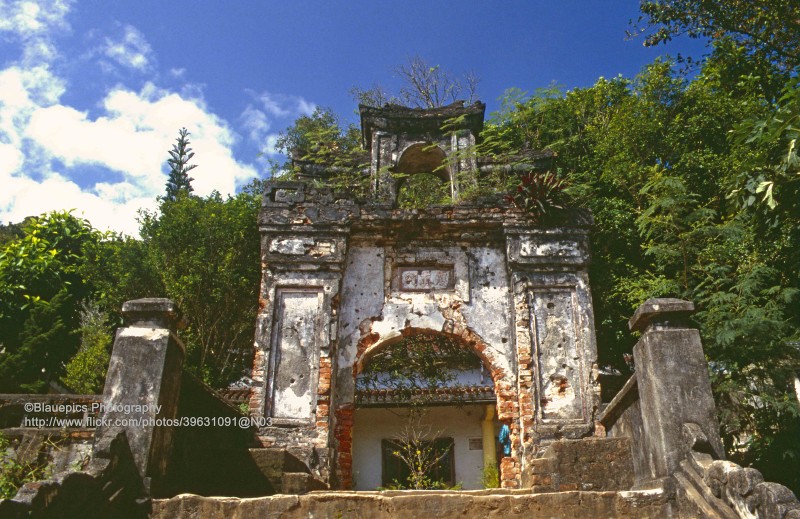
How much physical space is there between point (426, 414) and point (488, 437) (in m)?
1.67

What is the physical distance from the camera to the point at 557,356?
8.23 metres

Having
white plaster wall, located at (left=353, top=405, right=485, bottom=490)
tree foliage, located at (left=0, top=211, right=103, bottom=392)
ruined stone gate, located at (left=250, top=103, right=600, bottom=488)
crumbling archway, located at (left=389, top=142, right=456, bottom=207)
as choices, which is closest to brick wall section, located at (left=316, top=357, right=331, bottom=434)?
ruined stone gate, located at (left=250, top=103, right=600, bottom=488)

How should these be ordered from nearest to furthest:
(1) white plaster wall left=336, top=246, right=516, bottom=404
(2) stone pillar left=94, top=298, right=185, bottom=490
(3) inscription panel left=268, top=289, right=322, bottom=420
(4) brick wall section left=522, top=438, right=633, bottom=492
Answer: (2) stone pillar left=94, top=298, right=185, bottom=490 → (4) brick wall section left=522, top=438, right=633, bottom=492 → (3) inscription panel left=268, top=289, right=322, bottom=420 → (1) white plaster wall left=336, top=246, right=516, bottom=404

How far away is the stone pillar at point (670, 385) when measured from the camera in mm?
5457

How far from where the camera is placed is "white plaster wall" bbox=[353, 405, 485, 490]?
51.0ft

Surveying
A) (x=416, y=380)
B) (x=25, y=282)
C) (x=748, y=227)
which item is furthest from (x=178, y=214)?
(x=748, y=227)

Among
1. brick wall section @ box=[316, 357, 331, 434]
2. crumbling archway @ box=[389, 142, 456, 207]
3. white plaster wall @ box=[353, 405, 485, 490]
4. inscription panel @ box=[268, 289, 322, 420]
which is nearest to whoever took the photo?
brick wall section @ box=[316, 357, 331, 434]

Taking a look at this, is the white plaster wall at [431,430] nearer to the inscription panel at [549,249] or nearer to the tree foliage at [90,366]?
the tree foliage at [90,366]

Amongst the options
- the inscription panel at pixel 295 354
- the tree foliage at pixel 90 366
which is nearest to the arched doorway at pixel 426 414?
the tree foliage at pixel 90 366

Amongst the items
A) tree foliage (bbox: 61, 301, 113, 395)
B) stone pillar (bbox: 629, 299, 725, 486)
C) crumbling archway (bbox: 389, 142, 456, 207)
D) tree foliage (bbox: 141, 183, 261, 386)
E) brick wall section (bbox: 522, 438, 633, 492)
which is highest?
crumbling archway (bbox: 389, 142, 456, 207)

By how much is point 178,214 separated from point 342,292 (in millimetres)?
7397

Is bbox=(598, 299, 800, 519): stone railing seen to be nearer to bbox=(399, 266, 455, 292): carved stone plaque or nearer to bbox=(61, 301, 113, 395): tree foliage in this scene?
bbox=(399, 266, 455, 292): carved stone plaque

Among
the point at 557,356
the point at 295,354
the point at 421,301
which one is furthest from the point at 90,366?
the point at 557,356

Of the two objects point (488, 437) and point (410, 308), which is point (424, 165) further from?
point (488, 437)
